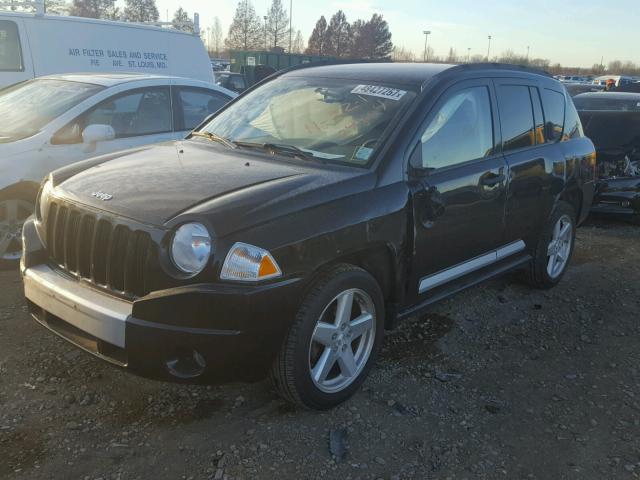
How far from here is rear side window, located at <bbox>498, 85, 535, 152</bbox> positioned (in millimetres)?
4309

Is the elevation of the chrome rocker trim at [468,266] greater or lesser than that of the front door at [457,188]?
lesser

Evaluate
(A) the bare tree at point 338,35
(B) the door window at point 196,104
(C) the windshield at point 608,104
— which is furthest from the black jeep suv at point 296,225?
(A) the bare tree at point 338,35

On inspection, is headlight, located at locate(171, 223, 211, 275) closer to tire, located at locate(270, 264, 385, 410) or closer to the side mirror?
tire, located at locate(270, 264, 385, 410)

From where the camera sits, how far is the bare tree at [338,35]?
83938mm

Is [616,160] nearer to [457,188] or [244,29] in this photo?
[457,188]

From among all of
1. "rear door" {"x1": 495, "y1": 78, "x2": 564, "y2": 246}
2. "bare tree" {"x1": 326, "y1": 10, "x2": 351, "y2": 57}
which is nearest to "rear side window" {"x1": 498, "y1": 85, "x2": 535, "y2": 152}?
"rear door" {"x1": 495, "y1": 78, "x2": 564, "y2": 246}

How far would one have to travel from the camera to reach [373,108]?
3.68m

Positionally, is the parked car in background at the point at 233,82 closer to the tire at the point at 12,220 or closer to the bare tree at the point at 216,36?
the tire at the point at 12,220

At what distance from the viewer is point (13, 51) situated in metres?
8.49

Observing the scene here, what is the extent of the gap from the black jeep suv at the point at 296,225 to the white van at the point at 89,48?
559 centimetres

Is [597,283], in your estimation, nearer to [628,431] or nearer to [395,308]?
[628,431]

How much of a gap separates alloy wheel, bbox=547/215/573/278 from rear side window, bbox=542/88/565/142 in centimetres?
73

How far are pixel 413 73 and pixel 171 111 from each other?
316 centimetres

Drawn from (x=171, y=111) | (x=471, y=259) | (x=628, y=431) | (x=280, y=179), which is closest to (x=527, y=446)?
(x=628, y=431)
